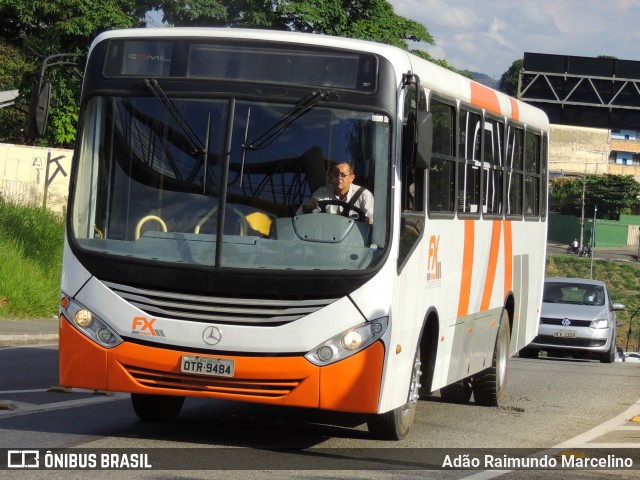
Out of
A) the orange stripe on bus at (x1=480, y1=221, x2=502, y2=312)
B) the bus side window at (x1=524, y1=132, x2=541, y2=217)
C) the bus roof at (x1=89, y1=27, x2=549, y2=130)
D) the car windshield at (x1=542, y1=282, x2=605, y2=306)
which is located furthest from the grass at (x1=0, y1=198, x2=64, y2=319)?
the bus roof at (x1=89, y1=27, x2=549, y2=130)

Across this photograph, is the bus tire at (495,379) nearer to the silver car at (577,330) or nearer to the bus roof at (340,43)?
the bus roof at (340,43)

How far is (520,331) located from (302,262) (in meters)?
7.02

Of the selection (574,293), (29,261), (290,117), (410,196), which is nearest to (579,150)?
(574,293)

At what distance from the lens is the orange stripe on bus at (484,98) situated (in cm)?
1223

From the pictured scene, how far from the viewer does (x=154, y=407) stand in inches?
413

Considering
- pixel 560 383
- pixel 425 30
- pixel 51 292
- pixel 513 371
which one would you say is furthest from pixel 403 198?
pixel 425 30

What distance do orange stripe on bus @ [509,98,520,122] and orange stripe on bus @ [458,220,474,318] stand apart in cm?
260

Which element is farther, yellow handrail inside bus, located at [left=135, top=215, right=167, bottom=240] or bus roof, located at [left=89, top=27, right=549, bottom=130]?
bus roof, located at [left=89, top=27, right=549, bottom=130]

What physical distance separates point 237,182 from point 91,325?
1.39 metres

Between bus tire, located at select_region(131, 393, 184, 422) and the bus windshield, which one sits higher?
the bus windshield

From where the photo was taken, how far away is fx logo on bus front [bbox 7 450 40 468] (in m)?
8.03

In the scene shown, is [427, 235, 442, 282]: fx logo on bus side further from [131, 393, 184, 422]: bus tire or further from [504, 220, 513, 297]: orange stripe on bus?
[504, 220, 513, 297]: orange stripe on bus

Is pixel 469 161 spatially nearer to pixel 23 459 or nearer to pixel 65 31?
pixel 23 459

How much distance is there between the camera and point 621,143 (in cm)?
13225
